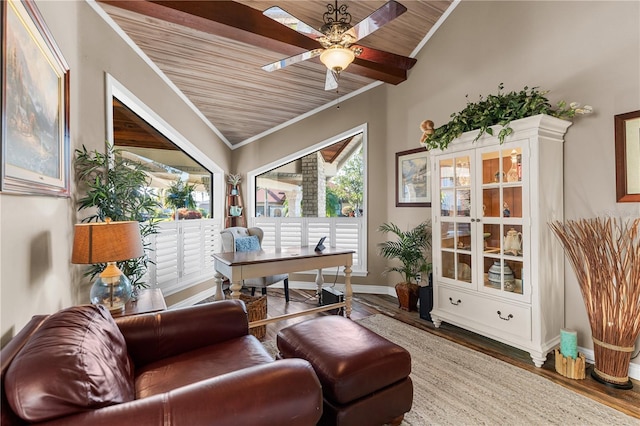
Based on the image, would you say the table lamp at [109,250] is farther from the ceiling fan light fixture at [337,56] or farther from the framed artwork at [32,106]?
the ceiling fan light fixture at [337,56]

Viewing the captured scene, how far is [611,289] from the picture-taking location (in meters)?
2.17

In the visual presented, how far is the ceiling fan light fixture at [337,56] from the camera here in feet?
7.56

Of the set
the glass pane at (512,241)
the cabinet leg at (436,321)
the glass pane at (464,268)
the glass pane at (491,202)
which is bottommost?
the cabinet leg at (436,321)

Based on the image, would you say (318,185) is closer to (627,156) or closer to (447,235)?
(447,235)

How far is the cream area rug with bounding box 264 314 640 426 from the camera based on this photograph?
1.83m

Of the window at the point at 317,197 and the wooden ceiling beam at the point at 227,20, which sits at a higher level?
the wooden ceiling beam at the point at 227,20

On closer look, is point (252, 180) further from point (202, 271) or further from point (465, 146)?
point (465, 146)

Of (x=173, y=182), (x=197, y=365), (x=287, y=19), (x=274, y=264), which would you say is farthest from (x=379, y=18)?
(x=173, y=182)

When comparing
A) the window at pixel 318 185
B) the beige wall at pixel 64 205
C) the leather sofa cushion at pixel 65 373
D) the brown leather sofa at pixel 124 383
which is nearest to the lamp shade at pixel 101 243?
the beige wall at pixel 64 205

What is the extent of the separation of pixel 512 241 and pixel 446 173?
0.90 meters

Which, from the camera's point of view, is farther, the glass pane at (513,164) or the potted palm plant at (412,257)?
the potted palm plant at (412,257)

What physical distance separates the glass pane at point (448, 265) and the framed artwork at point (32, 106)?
319 centimetres

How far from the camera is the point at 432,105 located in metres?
3.80

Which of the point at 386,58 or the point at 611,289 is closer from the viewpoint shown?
the point at 611,289
